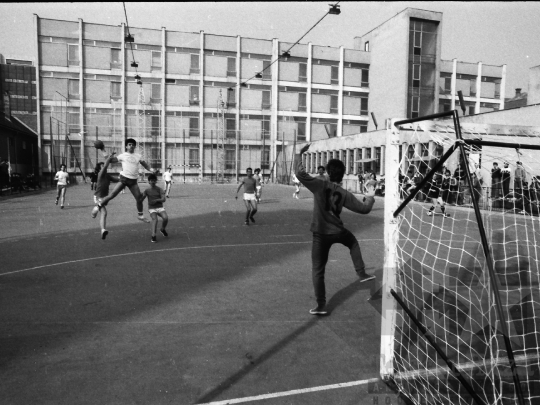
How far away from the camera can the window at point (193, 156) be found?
51.2m

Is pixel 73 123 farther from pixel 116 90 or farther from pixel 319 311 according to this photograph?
pixel 319 311

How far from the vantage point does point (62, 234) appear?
39.9 ft

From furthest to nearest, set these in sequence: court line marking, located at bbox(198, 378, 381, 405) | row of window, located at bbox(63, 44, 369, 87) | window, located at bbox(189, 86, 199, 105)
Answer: window, located at bbox(189, 86, 199, 105) → row of window, located at bbox(63, 44, 369, 87) → court line marking, located at bbox(198, 378, 381, 405)

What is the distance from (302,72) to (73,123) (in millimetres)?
26821

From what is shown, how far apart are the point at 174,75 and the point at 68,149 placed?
14.2 meters

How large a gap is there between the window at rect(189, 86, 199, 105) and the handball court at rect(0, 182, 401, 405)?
1667 inches

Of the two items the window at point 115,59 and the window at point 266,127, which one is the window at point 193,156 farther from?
the window at point 115,59

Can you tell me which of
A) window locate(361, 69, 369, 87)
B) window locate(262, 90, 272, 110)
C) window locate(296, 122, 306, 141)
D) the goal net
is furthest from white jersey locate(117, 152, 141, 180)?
window locate(361, 69, 369, 87)

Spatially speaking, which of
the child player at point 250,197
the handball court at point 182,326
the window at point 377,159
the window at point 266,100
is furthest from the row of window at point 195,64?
the handball court at point 182,326

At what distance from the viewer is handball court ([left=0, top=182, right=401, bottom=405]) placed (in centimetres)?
372

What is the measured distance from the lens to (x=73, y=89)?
48.0 metres

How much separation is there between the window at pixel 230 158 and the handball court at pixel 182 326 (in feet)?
137

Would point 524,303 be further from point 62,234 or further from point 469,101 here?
point 469,101

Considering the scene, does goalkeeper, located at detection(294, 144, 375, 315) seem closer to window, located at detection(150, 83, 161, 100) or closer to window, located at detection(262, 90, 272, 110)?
window, located at detection(150, 83, 161, 100)
